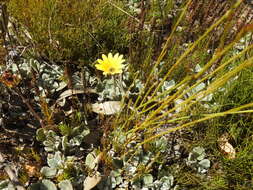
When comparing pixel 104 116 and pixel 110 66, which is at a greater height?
pixel 110 66

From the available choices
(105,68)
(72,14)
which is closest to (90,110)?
(105,68)

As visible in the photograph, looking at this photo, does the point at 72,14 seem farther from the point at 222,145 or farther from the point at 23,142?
the point at 222,145

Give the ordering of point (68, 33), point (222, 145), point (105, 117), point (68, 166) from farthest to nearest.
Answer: point (68, 33), point (105, 117), point (222, 145), point (68, 166)

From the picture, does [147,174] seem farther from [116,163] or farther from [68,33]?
[68,33]

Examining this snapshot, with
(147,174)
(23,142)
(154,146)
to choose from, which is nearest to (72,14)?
(23,142)

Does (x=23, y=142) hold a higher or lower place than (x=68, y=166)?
higher

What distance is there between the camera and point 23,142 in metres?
1.57

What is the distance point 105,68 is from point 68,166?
0.54m

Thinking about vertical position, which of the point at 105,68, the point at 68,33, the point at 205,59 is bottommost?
the point at 105,68

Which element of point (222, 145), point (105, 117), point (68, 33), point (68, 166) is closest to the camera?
point (68, 166)

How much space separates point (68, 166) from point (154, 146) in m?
0.47

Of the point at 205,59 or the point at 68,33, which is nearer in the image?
the point at 68,33

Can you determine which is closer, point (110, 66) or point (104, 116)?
point (110, 66)

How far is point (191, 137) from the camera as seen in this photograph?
164 cm
